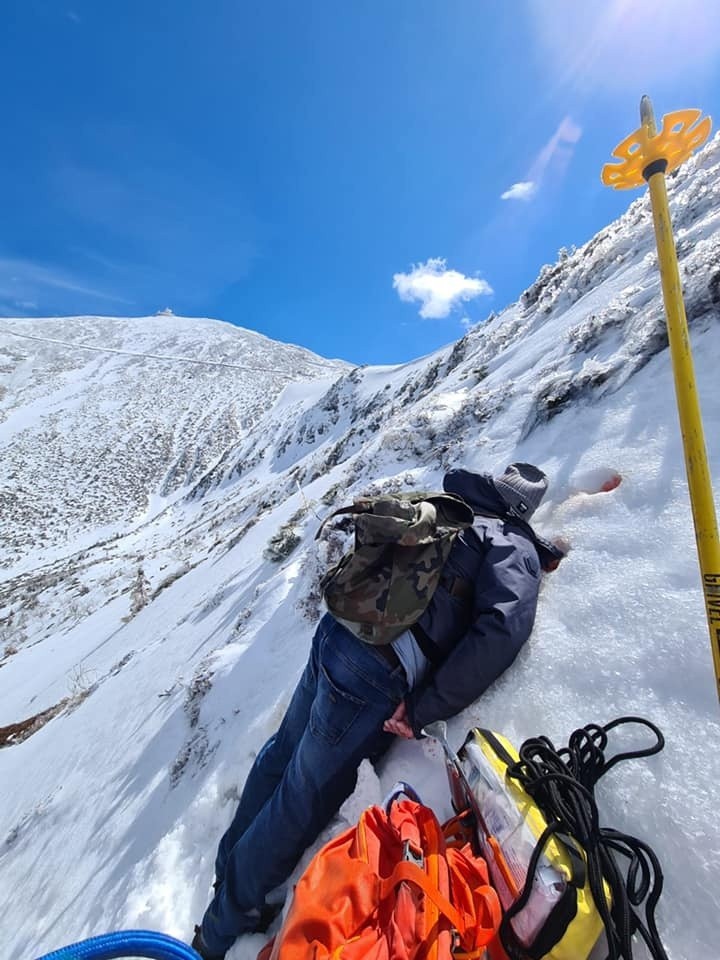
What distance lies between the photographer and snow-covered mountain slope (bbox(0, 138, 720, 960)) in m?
2.14

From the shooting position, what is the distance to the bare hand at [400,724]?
248 cm

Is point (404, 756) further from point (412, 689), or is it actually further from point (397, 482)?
point (397, 482)

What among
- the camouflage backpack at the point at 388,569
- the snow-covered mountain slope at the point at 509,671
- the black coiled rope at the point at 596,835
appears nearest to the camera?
the black coiled rope at the point at 596,835

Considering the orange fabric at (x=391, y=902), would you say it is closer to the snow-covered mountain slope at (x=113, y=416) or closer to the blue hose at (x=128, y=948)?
the blue hose at (x=128, y=948)

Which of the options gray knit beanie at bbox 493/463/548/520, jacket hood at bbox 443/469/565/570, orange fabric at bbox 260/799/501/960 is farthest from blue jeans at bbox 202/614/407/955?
gray knit beanie at bbox 493/463/548/520

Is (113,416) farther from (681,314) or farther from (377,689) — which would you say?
(681,314)

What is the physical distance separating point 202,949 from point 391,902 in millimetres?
1997

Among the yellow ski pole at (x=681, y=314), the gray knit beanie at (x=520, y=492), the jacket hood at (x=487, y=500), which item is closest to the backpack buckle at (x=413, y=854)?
the yellow ski pole at (x=681, y=314)

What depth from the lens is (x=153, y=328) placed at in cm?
10344

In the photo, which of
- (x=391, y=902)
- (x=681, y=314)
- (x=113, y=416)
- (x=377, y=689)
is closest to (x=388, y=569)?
(x=377, y=689)

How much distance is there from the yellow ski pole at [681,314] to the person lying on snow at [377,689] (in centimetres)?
84

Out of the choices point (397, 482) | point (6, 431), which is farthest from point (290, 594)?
point (6, 431)

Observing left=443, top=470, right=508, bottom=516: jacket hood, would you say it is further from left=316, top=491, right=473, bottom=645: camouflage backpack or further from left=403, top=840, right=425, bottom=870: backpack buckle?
left=403, top=840, right=425, bottom=870: backpack buckle

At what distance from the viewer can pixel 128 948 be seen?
5.94 feet
